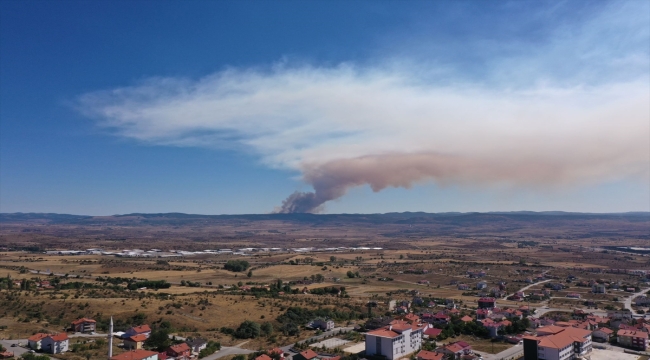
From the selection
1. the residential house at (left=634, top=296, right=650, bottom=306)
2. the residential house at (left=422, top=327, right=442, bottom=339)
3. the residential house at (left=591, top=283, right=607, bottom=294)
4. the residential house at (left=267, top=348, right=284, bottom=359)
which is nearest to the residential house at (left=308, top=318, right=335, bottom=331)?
the residential house at (left=422, top=327, right=442, bottom=339)

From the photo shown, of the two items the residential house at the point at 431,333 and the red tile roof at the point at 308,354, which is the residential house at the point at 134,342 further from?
the residential house at the point at 431,333

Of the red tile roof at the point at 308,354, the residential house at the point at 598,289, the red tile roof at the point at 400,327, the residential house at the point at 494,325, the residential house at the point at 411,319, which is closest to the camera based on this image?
the red tile roof at the point at 308,354

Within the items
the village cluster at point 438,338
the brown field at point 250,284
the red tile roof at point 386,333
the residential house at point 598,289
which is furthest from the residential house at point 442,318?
the residential house at point 598,289

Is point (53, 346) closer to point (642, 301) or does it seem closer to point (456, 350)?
point (456, 350)

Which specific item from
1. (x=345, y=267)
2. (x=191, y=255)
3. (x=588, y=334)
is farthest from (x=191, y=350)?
(x=191, y=255)

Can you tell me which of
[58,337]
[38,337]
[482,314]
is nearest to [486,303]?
[482,314]

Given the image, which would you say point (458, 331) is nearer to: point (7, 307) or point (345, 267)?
point (7, 307)
